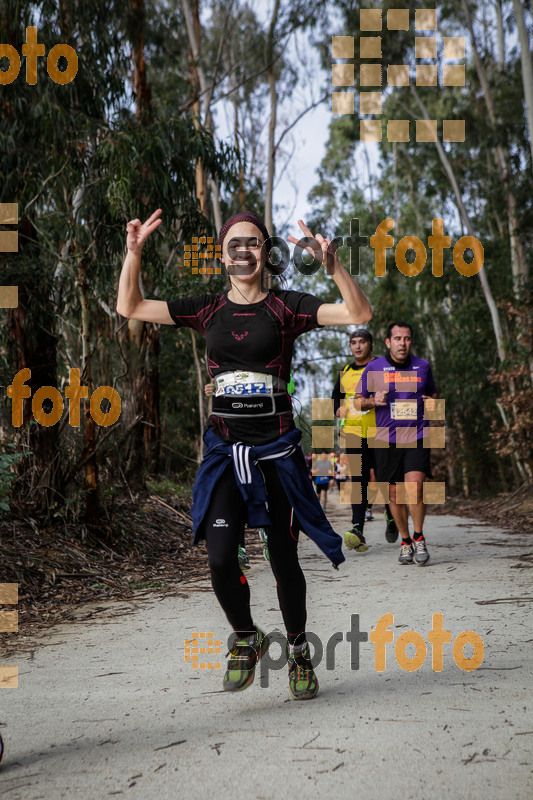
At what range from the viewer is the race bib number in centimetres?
658

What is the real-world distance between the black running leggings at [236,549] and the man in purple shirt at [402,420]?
11.0 feet

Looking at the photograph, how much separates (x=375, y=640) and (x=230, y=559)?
1255 mm

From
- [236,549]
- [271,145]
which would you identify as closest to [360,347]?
[236,549]

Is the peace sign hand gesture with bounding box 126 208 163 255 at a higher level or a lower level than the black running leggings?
higher

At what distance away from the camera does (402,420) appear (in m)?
6.66

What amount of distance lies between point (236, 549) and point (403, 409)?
3.75m

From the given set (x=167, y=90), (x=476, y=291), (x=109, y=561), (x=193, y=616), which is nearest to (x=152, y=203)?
(x=109, y=561)

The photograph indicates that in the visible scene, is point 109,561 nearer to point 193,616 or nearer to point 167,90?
point 193,616

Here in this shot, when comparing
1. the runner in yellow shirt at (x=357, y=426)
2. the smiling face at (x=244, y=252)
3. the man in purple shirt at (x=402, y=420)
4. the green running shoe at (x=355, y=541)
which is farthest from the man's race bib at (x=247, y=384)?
the green running shoe at (x=355, y=541)

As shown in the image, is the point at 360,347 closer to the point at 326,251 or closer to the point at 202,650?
the point at 202,650

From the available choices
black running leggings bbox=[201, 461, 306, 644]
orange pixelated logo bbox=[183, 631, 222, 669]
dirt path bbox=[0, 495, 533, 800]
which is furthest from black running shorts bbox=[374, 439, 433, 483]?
black running leggings bbox=[201, 461, 306, 644]

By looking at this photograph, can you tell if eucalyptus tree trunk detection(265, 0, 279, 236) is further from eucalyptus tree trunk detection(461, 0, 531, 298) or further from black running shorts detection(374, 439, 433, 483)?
black running shorts detection(374, 439, 433, 483)

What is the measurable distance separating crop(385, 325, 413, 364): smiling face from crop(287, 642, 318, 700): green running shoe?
12.5 feet

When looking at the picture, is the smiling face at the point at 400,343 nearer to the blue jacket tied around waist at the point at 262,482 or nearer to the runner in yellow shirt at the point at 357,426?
the runner in yellow shirt at the point at 357,426
